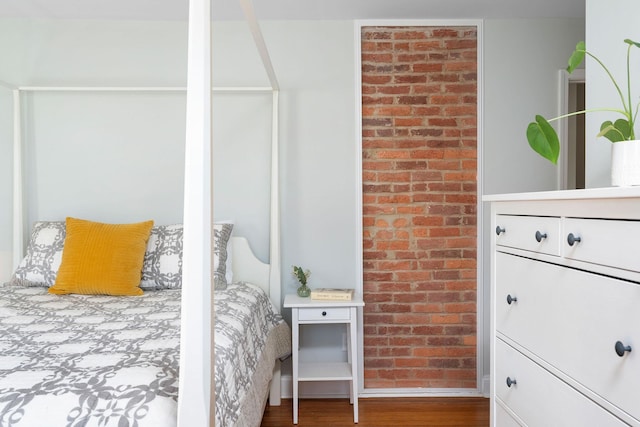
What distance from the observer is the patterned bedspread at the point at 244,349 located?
141cm

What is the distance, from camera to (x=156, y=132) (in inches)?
118

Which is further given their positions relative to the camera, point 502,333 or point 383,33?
point 383,33

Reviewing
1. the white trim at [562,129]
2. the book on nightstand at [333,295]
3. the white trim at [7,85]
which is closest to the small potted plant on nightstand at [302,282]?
the book on nightstand at [333,295]

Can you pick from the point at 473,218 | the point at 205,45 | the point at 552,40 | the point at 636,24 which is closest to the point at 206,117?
the point at 205,45

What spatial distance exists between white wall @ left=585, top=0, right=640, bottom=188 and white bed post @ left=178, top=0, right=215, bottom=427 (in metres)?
1.45

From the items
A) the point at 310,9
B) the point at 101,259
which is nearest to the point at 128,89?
the point at 101,259

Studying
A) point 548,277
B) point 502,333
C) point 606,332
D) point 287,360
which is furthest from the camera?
point 287,360

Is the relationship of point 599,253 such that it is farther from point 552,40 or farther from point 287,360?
point 552,40

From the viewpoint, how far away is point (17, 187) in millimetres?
2859

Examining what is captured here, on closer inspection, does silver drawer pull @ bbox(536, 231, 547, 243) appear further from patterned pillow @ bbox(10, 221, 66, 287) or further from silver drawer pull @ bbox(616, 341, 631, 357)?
patterned pillow @ bbox(10, 221, 66, 287)

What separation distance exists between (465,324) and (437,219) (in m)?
0.68

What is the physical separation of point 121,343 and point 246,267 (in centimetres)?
150

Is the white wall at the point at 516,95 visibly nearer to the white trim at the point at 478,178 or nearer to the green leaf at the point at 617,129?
the white trim at the point at 478,178

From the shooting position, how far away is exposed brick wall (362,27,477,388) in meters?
3.00
